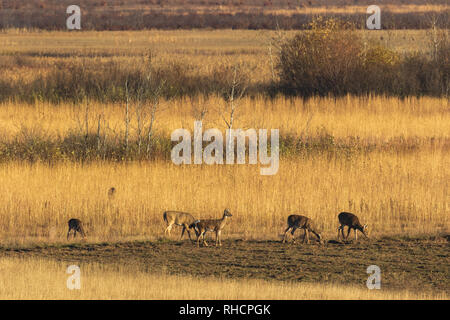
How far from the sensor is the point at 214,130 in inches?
991

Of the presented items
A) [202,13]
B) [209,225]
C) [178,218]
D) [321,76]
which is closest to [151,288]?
[209,225]

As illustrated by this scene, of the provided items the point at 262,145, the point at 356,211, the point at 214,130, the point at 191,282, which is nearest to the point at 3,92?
the point at 214,130

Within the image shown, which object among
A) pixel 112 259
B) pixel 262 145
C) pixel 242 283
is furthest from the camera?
pixel 262 145

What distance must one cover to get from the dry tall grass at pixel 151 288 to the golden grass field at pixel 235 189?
0.02 meters

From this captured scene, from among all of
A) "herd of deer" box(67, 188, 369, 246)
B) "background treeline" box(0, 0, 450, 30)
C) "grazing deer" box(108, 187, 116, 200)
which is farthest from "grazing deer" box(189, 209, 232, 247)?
"background treeline" box(0, 0, 450, 30)

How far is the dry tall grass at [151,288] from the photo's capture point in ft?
37.1

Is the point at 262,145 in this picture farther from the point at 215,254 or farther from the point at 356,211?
the point at 215,254

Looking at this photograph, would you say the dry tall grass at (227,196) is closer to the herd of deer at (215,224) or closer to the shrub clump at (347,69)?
the herd of deer at (215,224)

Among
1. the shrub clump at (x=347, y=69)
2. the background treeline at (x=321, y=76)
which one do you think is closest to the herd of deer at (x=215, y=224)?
the background treeline at (x=321, y=76)

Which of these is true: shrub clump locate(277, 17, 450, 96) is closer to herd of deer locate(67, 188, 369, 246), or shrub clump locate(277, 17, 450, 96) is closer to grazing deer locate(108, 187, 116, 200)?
grazing deer locate(108, 187, 116, 200)

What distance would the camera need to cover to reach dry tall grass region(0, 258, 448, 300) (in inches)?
445

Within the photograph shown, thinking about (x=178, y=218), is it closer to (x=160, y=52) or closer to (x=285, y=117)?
(x=285, y=117)
